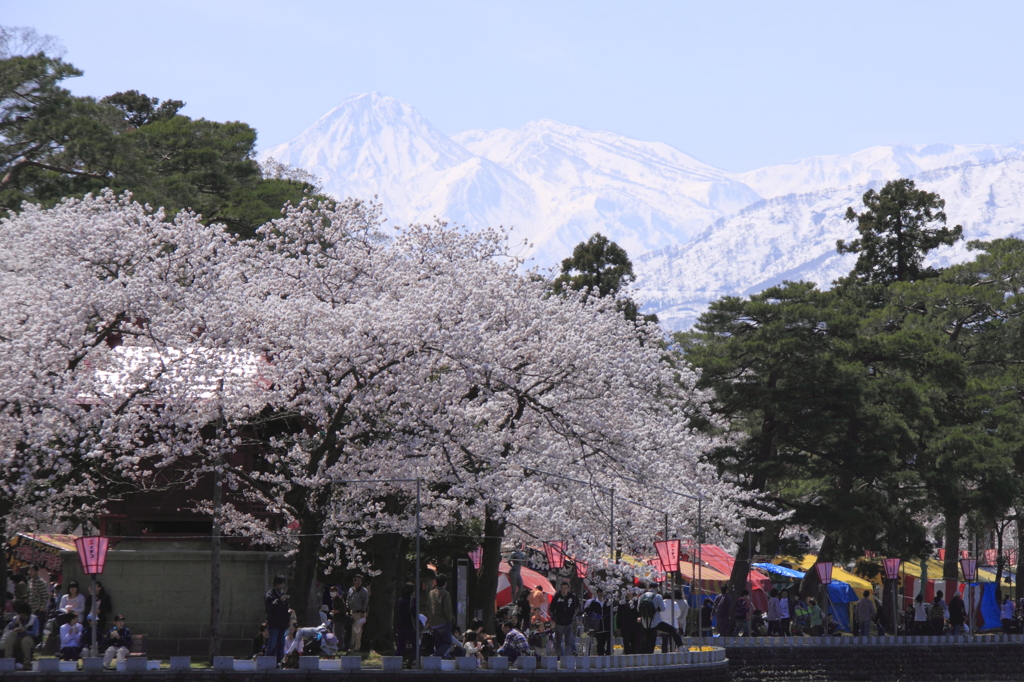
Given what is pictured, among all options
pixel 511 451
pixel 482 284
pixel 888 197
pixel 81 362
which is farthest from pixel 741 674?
pixel 888 197

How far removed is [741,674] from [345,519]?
12.0m

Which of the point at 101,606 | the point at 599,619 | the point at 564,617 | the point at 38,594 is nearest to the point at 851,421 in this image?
the point at 599,619

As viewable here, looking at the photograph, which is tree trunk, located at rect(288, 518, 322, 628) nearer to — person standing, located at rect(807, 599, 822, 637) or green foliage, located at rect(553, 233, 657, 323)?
person standing, located at rect(807, 599, 822, 637)

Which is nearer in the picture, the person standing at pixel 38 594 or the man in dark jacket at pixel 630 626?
the person standing at pixel 38 594

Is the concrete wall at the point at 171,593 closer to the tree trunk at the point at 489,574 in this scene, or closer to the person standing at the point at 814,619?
the tree trunk at the point at 489,574

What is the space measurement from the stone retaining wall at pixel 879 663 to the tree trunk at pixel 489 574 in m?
6.33

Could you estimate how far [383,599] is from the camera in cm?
2430

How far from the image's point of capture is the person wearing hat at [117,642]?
18406 mm

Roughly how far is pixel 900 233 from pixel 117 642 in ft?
148

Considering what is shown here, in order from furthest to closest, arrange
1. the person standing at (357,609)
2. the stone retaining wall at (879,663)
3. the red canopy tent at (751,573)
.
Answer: the red canopy tent at (751,573), the stone retaining wall at (879,663), the person standing at (357,609)

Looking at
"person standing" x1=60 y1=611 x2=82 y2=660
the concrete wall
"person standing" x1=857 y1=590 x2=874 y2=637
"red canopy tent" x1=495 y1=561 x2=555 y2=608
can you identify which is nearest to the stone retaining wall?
"person standing" x1=857 y1=590 x2=874 y2=637

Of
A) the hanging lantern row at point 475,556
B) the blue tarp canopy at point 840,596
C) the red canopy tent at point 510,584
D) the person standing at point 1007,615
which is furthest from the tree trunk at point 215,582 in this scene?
the person standing at point 1007,615

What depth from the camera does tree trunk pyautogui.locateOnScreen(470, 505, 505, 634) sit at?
2495 cm

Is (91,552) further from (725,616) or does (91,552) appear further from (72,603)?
(725,616)
